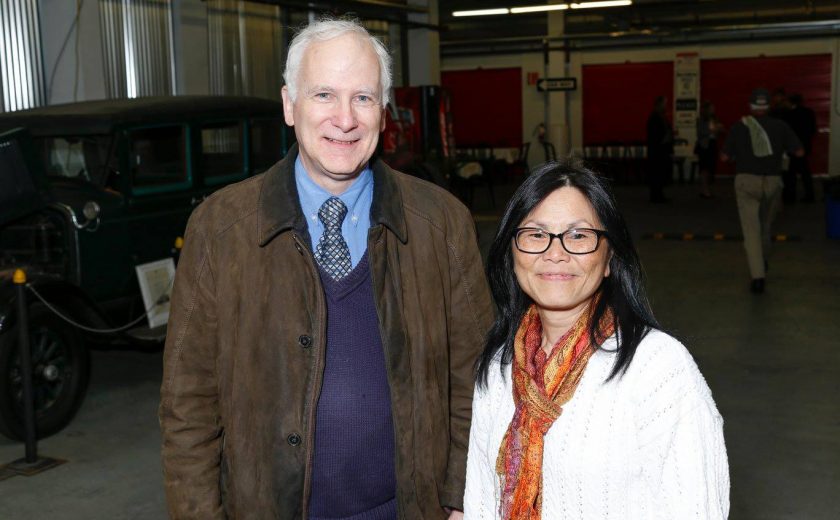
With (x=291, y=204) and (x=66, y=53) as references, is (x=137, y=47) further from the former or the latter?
(x=291, y=204)

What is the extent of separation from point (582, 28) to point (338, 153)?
22.4 metres

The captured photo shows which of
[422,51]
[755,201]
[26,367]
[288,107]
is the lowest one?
[26,367]

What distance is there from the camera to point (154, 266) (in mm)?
6336

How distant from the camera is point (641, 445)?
1.69 meters

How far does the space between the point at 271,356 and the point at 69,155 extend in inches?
184

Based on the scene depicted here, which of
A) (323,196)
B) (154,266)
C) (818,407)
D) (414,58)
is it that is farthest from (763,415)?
(414,58)

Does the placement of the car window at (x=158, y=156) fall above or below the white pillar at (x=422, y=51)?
below

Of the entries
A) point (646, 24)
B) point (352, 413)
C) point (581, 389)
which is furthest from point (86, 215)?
point (646, 24)

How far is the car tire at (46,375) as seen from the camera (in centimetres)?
529

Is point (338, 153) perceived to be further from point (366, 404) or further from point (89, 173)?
point (89, 173)

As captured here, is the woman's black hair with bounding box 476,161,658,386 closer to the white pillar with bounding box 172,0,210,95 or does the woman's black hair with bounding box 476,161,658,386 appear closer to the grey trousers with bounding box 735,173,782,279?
the grey trousers with bounding box 735,173,782,279

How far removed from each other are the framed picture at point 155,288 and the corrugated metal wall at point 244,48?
5208mm

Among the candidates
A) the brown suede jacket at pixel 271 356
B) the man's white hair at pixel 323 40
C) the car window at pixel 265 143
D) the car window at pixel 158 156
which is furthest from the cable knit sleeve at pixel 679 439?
the car window at pixel 265 143

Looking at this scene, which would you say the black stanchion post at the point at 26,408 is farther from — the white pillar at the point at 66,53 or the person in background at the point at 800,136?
the person in background at the point at 800,136
